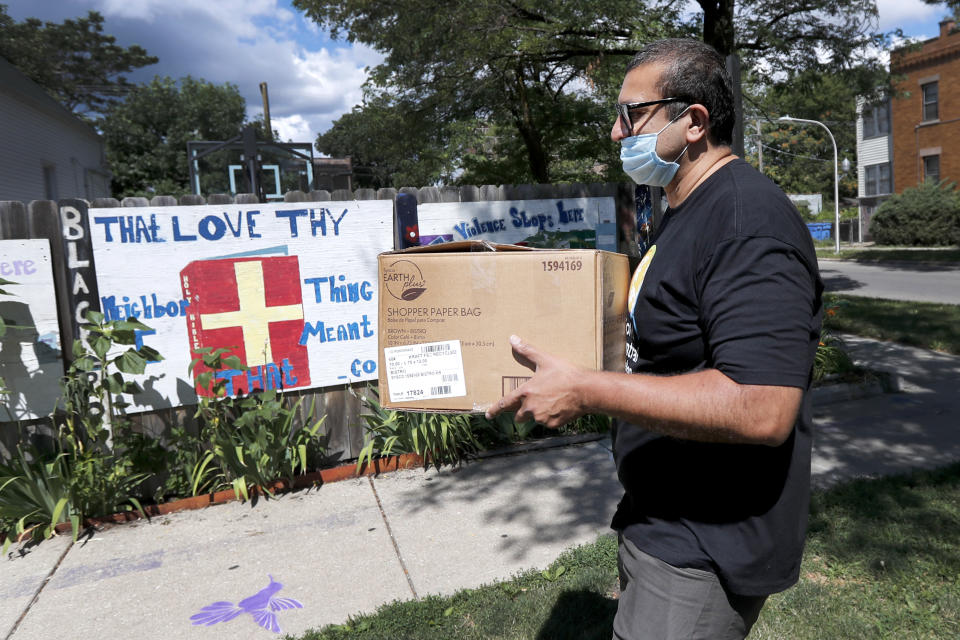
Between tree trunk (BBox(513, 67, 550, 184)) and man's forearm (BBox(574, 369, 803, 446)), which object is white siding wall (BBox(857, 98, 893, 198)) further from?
man's forearm (BBox(574, 369, 803, 446))

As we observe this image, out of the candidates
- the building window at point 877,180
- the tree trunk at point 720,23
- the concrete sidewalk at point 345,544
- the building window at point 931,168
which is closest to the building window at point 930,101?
the building window at point 931,168

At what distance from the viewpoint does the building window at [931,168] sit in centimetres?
3014

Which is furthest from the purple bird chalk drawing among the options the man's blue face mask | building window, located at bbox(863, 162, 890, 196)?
building window, located at bbox(863, 162, 890, 196)

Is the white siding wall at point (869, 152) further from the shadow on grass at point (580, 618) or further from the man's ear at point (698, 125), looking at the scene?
the man's ear at point (698, 125)

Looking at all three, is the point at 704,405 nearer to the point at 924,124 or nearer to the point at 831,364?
the point at 831,364

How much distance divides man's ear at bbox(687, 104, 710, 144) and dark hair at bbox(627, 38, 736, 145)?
1 centimetres

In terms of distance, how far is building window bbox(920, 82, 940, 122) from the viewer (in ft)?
97.3

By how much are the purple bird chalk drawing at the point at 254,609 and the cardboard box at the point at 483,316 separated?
74.7 inches

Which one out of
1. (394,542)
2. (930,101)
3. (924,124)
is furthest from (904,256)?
(394,542)

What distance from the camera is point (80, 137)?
24.3m

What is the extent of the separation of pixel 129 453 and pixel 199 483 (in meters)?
0.48

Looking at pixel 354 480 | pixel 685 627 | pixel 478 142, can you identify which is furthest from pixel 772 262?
pixel 478 142

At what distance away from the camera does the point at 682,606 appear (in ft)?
4.89

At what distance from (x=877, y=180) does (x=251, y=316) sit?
37.7 m
